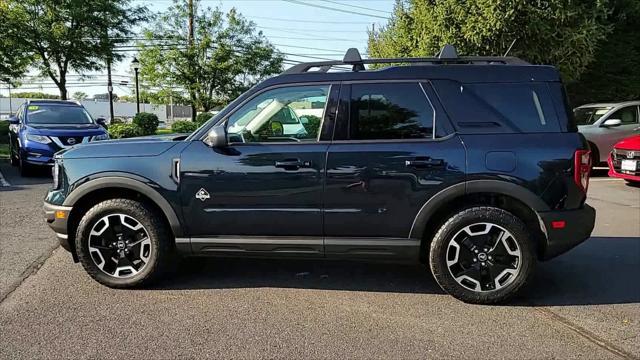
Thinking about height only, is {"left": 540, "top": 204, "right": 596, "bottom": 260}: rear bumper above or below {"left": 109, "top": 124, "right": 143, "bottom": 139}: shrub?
below

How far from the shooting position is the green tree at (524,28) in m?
14.5

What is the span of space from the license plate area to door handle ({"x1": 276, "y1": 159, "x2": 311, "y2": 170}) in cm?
829

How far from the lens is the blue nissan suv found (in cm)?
1114

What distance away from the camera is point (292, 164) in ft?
13.7

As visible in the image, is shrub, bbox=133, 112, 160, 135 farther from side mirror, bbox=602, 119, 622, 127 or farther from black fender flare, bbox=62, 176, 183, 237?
black fender flare, bbox=62, 176, 183, 237

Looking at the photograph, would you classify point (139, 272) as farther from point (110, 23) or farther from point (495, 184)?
point (110, 23)

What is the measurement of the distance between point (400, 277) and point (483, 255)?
3.22ft

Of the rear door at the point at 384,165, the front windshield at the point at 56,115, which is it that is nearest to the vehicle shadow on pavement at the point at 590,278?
the rear door at the point at 384,165

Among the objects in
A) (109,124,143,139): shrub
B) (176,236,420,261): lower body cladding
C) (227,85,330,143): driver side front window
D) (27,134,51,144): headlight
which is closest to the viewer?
(176,236,420,261): lower body cladding

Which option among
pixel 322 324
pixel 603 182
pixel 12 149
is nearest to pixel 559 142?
pixel 322 324

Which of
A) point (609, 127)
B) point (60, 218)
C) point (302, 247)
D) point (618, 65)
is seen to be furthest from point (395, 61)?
point (618, 65)

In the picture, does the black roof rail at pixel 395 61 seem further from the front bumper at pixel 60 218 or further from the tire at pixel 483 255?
the front bumper at pixel 60 218

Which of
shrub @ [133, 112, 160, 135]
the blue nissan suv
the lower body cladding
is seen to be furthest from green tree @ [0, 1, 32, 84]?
the lower body cladding

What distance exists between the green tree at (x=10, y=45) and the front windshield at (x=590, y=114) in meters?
17.8
